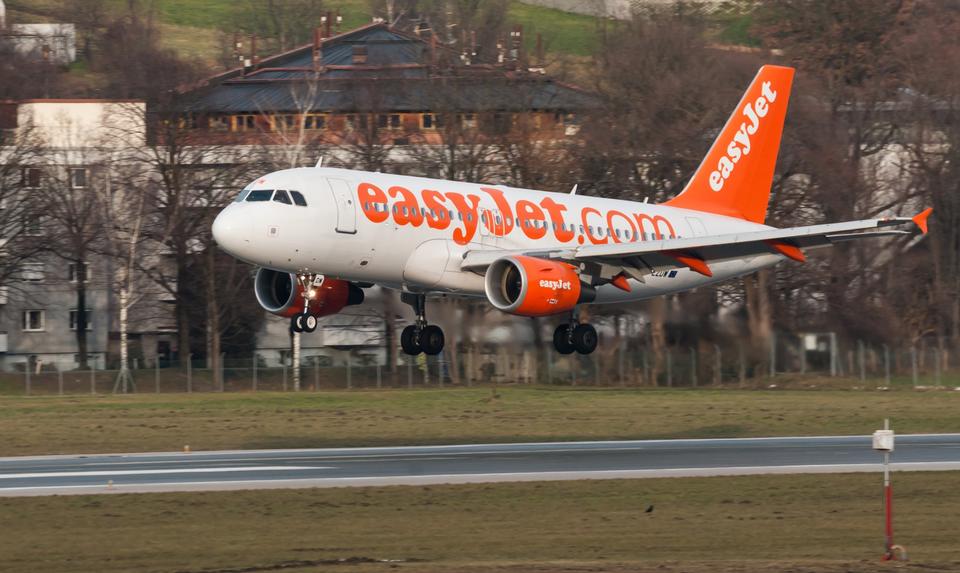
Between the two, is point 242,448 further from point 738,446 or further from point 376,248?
point 738,446

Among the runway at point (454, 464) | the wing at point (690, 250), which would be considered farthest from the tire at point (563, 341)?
the runway at point (454, 464)

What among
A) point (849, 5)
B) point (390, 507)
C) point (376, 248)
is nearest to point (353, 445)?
point (376, 248)

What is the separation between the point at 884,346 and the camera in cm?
6303

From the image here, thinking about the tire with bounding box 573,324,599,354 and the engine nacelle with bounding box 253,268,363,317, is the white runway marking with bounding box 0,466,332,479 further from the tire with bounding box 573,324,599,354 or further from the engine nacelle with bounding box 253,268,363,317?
the tire with bounding box 573,324,599,354

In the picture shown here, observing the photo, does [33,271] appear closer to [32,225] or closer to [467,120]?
[32,225]

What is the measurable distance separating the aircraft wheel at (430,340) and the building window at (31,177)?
3936 centimetres

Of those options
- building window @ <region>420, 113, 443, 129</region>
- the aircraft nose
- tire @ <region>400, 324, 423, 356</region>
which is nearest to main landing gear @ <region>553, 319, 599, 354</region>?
tire @ <region>400, 324, 423, 356</region>

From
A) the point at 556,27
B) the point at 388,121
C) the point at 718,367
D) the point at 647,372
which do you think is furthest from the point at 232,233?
the point at 556,27

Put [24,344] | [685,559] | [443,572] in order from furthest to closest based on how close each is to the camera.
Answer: [24,344]
[685,559]
[443,572]

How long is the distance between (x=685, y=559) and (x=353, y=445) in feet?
64.1

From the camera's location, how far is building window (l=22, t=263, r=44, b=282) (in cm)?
7475

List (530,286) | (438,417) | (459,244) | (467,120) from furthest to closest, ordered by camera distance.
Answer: (467,120)
(438,417)
(459,244)
(530,286)

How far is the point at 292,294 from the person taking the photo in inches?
1517

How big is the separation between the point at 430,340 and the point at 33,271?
1579 inches
